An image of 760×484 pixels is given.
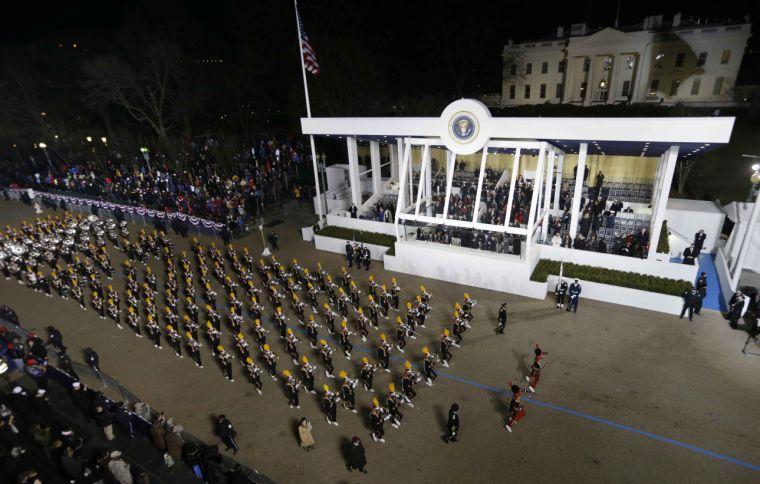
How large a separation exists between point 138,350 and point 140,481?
7.08m

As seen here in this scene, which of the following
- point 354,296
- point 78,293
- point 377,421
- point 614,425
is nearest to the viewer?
point 377,421

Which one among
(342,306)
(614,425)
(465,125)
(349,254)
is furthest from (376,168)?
(614,425)

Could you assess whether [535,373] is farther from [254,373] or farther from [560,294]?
[254,373]

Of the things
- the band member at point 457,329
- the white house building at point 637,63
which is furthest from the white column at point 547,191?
the white house building at point 637,63

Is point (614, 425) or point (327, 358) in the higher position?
point (327, 358)

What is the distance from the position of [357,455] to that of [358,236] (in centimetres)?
1323

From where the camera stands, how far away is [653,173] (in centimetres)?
2519

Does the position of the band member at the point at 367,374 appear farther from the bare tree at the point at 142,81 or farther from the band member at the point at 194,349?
the bare tree at the point at 142,81

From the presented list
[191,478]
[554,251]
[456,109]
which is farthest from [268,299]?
[554,251]

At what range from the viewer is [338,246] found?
21219mm

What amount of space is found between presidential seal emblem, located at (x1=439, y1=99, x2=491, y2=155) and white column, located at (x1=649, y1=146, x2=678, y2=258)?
22.3 feet

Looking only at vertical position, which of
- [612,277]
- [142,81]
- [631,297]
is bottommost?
[631,297]

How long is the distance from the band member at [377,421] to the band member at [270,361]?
3.74 meters

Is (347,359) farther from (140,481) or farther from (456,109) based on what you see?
(456,109)
